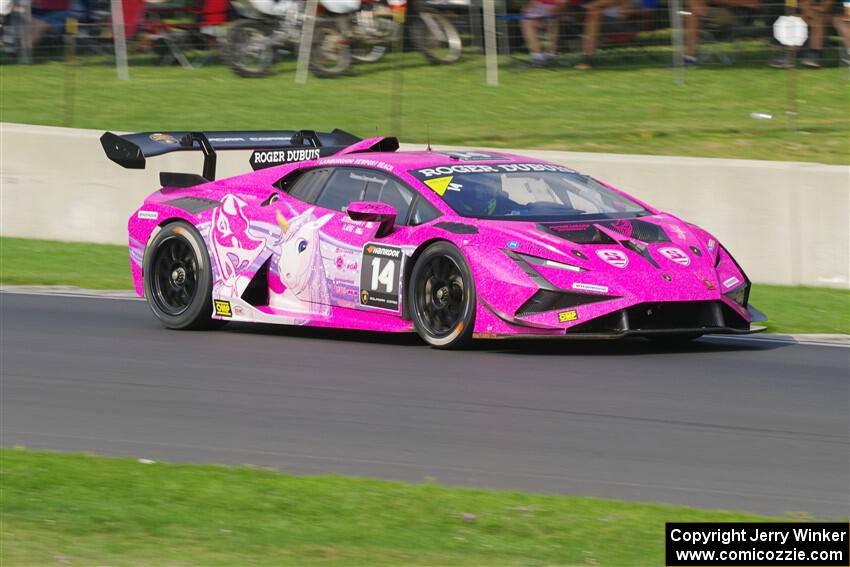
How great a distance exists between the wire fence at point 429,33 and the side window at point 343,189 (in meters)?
6.88

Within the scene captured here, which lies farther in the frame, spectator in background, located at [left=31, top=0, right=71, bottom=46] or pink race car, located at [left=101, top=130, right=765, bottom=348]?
spectator in background, located at [left=31, top=0, right=71, bottom=46]

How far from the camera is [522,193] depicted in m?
9.99

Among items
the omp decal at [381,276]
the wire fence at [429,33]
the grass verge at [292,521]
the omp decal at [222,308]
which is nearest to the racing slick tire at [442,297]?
the omp decal at [381,276]

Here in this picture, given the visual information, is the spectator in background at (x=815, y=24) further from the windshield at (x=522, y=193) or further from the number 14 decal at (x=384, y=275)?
the number 14 decal at (x=384, y=275)

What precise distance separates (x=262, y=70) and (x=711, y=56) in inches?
225

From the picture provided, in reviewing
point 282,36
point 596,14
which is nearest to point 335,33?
point 282,36

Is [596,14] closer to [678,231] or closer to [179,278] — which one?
[179,278]

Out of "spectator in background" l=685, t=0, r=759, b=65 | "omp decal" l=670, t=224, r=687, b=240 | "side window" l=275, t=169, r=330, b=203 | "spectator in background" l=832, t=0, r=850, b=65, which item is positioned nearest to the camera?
"omp decal" l=670, t=224, r=687, b=240

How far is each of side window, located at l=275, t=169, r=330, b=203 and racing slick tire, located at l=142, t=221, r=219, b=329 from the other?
2.36ft

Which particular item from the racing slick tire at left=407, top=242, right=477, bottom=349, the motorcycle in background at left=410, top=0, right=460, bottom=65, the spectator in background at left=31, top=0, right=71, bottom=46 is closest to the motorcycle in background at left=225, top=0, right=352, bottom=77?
the motorcycle in background at left=410, top=0, right=460, bottom=65

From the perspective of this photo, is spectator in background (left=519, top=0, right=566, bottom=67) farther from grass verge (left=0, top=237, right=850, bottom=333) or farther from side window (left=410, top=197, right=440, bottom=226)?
side window (left=410, top=197, right=440, bottom=226)

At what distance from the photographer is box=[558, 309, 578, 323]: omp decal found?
356 inches

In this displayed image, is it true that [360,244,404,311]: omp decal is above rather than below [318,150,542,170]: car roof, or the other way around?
below

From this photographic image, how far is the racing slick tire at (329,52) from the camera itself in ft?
63.8
